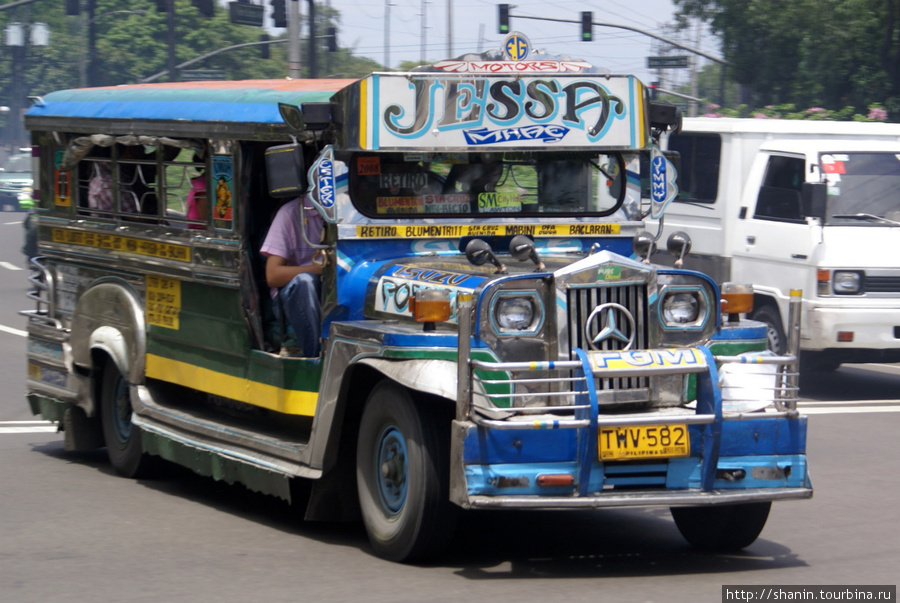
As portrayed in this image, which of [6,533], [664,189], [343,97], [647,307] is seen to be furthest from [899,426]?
[6,533]

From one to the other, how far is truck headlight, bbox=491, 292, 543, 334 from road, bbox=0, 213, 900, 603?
1.09 metres

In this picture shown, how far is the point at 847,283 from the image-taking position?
11.8 meters

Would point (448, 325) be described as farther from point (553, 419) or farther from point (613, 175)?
point (613, 175)

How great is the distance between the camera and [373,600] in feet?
18.2

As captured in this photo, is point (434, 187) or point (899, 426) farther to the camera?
point (899, 426)

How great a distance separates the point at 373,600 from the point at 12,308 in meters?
15.1

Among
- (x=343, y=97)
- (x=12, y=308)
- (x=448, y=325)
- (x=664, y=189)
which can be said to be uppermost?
(x=343, y=97)

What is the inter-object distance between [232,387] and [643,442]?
9.49 feet

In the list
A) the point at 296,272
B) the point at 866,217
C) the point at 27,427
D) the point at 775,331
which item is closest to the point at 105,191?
the point at 296,272

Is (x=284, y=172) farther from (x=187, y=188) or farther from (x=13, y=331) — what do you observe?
(x=13, y=331)

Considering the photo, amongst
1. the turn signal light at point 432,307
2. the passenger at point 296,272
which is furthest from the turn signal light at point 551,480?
the passenger at point 296,272

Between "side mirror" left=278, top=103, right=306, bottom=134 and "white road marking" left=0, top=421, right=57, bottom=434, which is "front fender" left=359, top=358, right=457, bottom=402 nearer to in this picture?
"side mirror" left=278, top=103, right=306, bottom=134

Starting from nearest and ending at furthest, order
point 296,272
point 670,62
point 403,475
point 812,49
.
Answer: point 403,475
point 296,272
point 812,49
point 670,62

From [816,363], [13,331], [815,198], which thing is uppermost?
[815,198]
